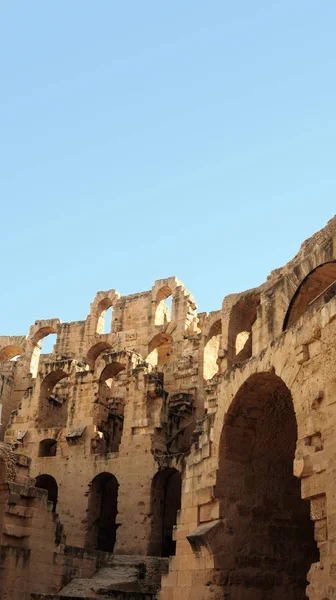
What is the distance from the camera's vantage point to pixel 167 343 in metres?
30.4

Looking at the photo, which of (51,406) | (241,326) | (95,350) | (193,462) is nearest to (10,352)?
(95,350)

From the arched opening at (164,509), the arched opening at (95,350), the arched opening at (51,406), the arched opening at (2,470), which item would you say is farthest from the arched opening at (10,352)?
the arched opening at (2,470)

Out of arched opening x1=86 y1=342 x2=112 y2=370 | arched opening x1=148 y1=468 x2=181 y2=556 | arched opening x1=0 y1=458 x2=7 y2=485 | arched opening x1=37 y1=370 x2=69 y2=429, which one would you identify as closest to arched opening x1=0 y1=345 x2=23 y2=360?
arched opening x1=86 y1=342 x2=112 y2=370

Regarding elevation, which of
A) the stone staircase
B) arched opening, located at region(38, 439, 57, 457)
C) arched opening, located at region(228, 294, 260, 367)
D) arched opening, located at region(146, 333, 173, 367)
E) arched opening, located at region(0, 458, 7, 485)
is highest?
arched opening, located at region(146, 333, 173, 367)

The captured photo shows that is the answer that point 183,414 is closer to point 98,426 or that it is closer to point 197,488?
point 98,426

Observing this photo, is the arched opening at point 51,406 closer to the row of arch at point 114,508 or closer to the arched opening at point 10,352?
the row of arch at point 114,508

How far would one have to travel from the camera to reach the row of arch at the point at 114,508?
1942 centimetres

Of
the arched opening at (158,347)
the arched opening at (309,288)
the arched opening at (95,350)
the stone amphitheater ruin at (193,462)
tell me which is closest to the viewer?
the stone amphitheater ruin at (193,462)

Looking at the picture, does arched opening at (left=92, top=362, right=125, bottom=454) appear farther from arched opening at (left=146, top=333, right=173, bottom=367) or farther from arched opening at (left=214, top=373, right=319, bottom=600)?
arched opening at (left=214, top=373, right=319, bottom=600)

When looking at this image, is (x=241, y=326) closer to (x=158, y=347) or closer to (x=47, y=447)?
(x=47, y=447)

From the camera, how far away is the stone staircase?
1471cm

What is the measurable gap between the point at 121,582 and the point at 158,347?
15.2 m

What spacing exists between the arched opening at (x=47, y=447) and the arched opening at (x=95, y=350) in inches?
292

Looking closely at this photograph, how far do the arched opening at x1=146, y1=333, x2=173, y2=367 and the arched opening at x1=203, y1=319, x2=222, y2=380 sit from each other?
12.6 ft
